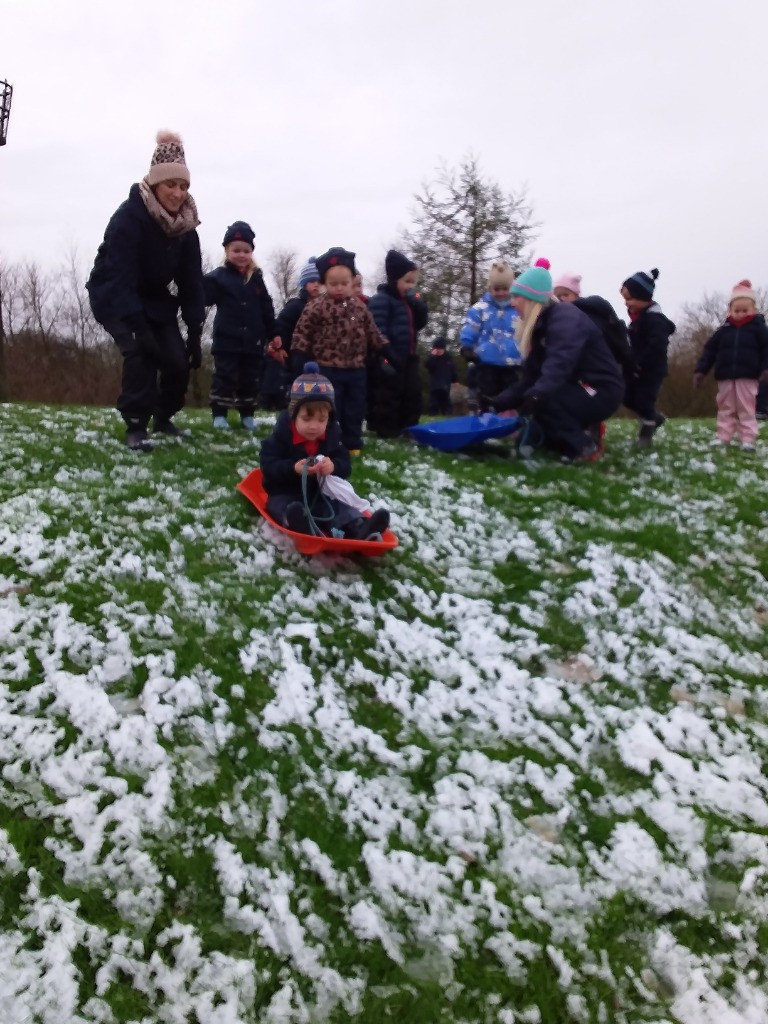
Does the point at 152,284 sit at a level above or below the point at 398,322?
above

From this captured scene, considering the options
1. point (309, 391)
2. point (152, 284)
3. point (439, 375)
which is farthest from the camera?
point (439, 375)

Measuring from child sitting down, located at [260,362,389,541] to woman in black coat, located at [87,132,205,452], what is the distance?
168 centimetres

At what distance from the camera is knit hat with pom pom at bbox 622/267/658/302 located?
23.7 ft

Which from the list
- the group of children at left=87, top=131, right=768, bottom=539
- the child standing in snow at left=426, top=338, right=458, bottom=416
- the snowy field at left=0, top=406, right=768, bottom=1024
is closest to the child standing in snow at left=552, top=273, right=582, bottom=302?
the group of children at left=87, top=131, right=768, bottom=539

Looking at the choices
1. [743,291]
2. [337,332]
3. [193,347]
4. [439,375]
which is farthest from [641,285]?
[439,375]

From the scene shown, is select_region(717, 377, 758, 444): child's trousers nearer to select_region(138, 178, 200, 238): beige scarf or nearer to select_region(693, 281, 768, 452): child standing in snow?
select_region(693, 281, 768, 452): child standing in snow

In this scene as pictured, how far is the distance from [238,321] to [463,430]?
7.48 feet

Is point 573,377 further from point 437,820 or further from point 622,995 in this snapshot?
point 622,995

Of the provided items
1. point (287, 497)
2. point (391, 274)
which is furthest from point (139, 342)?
point (391, 274)

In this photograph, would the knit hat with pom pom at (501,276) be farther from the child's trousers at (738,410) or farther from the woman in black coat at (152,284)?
the woman in black coat at (152,284)

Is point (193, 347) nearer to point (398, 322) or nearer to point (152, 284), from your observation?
point (152, 284)

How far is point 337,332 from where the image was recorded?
6094 mm

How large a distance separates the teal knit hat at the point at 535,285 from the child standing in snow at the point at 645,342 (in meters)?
1.31

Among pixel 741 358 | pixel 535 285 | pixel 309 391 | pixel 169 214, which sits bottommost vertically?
pixel 309 391
